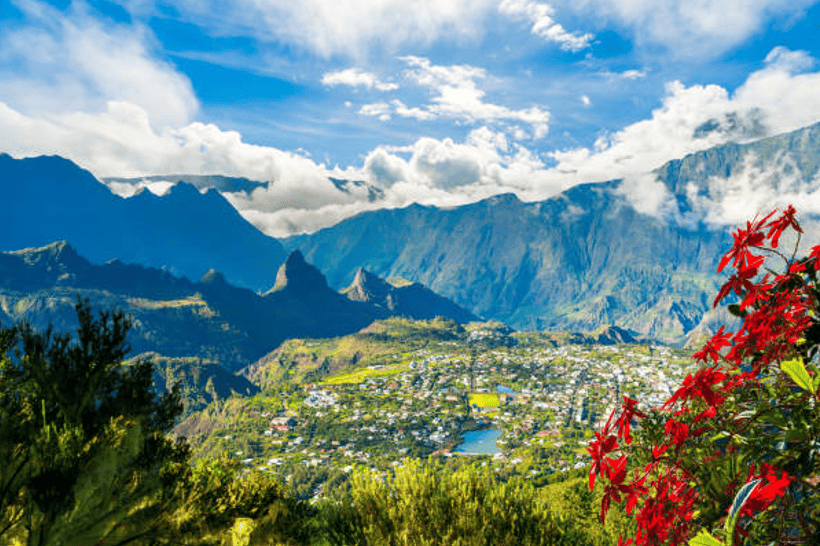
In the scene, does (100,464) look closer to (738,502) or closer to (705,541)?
(705,541)

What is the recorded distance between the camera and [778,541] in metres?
2.85

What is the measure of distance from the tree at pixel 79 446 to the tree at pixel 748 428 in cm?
817

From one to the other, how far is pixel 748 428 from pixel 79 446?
9.78 meters

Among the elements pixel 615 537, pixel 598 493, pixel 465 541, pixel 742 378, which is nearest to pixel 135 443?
pixel 465 541

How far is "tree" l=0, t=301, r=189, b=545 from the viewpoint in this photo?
714 centimetres

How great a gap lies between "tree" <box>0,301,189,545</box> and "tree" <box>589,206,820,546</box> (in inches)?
322

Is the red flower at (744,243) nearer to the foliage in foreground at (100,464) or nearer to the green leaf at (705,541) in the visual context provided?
the green leaf at (705,541)

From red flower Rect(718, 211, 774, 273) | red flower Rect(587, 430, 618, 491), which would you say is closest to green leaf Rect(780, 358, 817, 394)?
red flower Rect(718, 211, 774, 273)

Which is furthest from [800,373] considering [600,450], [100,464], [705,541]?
[100,464]

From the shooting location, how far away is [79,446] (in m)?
8.12

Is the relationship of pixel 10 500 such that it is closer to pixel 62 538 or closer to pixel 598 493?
pixel 62 538

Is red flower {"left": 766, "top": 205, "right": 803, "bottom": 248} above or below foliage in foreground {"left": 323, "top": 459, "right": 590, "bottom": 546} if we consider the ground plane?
above

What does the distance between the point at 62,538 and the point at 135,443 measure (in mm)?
2790

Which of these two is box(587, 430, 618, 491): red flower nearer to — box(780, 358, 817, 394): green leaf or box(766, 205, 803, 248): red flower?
box(780, 358, 817, 394): green leaf
